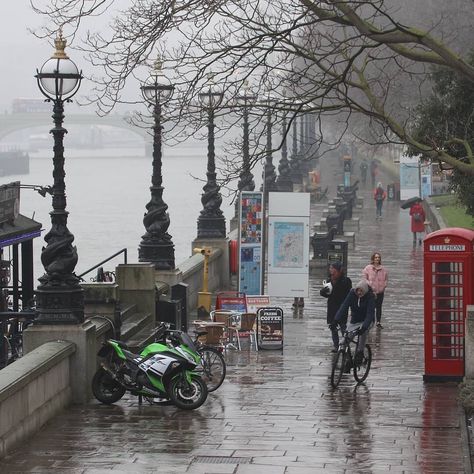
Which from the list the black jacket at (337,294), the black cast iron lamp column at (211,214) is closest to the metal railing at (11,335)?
the black jacket at (337,294)

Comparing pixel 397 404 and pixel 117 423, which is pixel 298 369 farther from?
pixel 117 423

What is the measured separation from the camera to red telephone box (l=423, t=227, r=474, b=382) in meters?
17.2

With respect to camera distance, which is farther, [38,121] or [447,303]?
[38,121]

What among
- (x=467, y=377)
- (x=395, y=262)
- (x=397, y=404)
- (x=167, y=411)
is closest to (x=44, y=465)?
(x=167, y=411)

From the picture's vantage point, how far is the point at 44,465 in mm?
11930

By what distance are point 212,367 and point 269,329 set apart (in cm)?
418

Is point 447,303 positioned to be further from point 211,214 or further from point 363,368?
point 211,214

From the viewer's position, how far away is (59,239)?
51.2 feet

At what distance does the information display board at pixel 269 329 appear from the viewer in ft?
67.8

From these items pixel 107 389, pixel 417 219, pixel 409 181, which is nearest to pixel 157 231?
pixel 107 389

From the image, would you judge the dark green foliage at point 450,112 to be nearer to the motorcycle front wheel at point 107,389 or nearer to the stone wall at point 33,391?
the motorcycle front wheel at point 107,389

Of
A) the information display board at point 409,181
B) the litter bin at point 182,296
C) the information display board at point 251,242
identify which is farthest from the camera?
the information display board at point 409,181

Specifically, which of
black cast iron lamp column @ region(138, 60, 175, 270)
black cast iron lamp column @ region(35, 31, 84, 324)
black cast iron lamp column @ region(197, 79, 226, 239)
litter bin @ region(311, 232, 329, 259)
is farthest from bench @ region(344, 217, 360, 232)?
black cast iron lamp column @ region(35, 31, 84, 324)

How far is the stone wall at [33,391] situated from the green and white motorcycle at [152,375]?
432 mm
